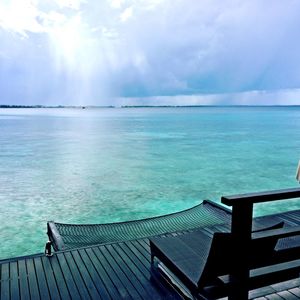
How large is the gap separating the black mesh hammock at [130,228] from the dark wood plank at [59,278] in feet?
2.75

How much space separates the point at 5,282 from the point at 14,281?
0.24ft

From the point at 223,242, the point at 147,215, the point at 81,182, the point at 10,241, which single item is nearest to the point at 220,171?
the point at 81,182

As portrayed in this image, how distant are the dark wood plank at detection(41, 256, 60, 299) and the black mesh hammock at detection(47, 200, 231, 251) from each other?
85cm

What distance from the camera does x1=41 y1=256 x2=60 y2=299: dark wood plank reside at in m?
2.76

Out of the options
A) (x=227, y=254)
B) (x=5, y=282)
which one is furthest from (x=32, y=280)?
(x=227, y=254)

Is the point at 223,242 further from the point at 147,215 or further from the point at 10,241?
the point at 147,215

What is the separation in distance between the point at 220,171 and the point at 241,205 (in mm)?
12740

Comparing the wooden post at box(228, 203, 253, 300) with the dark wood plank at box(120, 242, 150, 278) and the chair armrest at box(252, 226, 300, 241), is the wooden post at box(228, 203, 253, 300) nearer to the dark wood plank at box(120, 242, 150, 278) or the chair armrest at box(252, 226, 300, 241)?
the chair armrest at box(252, 226, 300, 241)

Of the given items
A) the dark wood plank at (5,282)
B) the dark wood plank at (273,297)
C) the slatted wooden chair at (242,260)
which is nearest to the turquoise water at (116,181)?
the dark wood plank at (5,282)

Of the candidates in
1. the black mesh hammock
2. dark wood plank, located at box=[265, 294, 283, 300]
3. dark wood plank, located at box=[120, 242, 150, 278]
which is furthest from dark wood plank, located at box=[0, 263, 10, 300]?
dark wood plank, located at box=[265, 294, 283, 300]

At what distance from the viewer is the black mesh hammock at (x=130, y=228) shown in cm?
461

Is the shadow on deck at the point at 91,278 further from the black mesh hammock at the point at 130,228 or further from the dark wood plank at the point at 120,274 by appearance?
the black mesh hammock at the point at 130,228

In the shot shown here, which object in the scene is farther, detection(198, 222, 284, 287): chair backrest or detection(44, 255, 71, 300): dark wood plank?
detection(44, 255, 71, 300): dark wood plank

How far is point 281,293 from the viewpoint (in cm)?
244
